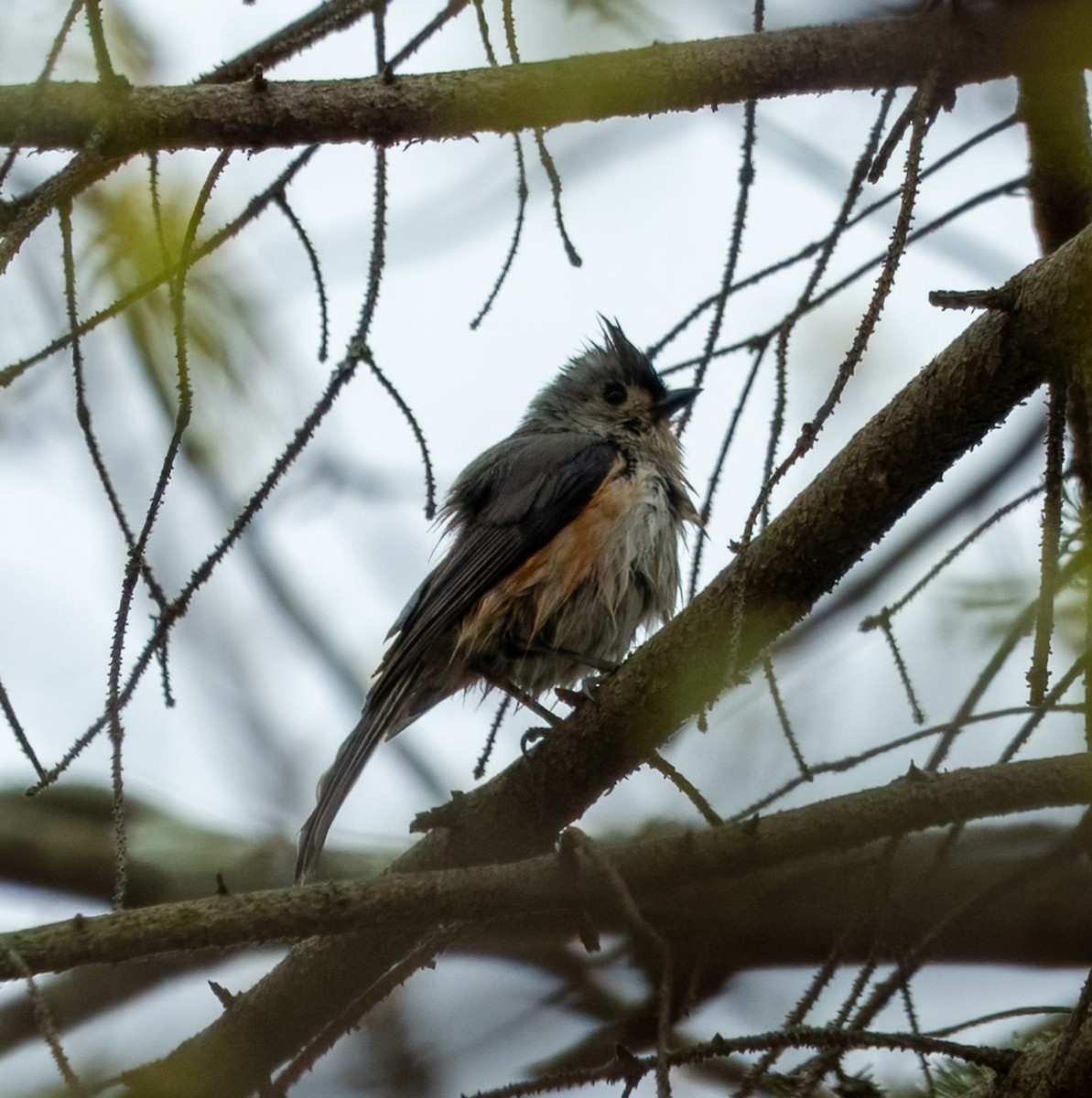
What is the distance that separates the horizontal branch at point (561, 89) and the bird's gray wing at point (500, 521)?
6.24ft

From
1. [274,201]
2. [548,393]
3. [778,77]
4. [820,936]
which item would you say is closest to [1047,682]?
[820,936]

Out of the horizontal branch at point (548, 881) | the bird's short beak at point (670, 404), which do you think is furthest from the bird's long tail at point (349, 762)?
the bird's short beak at point (670, 404)

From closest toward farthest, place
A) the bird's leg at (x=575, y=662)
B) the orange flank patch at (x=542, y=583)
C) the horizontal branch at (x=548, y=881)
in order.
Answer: the horizontal branch at (x=548, y=881) → the bird's leg at (x=575, y=662) → the orange flank patch at (x=542, y=583)

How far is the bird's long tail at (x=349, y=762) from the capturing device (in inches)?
155

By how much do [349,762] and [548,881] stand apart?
4.68 ft

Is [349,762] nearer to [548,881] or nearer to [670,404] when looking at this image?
[548,881]

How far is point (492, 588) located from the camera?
469cm

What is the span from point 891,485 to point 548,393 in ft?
11.1

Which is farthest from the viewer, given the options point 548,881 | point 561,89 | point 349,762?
point 349,762

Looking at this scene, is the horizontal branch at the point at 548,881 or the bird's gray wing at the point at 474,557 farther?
the bird's gray wing at the point at 474,557

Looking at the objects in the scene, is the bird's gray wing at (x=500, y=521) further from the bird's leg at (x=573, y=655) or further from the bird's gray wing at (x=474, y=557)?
the bird's leg at (x=573, y=655)

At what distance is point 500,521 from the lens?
489 cm

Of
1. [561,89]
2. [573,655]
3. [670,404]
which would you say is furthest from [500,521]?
[561,89]

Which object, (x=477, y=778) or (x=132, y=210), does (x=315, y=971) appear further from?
(x=132, y=210)
